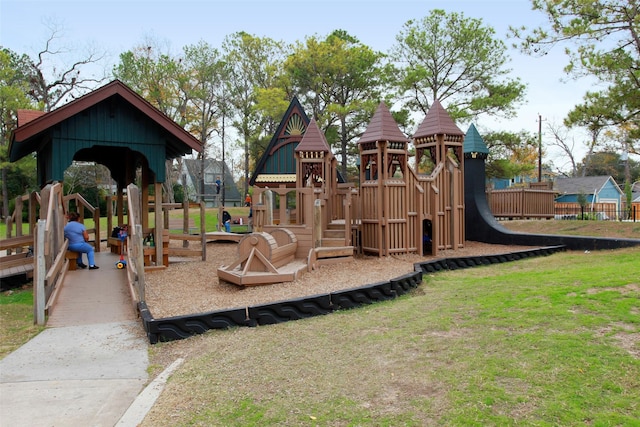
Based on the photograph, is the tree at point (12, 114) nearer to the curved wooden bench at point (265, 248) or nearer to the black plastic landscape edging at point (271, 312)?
the curved wooden bench at point (265, 248)

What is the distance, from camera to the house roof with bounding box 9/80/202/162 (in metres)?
10.9

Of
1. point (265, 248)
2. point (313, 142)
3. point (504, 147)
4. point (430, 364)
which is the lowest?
point (430, 364)

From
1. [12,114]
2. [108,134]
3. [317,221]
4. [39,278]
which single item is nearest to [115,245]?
[108,134]

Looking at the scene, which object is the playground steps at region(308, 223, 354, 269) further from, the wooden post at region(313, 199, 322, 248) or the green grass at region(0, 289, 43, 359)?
the green grass at region(0, 289, 43, 359)

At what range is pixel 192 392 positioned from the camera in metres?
4.66

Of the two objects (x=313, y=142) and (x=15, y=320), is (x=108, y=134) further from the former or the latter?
(x=313, y=142)

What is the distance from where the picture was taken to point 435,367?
4.83 metres

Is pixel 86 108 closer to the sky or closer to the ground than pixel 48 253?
closer to the sky

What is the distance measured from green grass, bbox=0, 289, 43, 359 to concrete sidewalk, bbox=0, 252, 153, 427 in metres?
0.23

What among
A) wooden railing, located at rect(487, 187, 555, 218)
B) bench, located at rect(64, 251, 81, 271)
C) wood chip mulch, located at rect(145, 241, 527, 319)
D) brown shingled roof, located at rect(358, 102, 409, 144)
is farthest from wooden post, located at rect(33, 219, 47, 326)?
wooden railing, located at rect(487, 187, 555, 218)

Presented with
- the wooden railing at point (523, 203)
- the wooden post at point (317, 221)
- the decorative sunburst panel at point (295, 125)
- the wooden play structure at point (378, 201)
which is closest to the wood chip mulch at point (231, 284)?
the wooden play structure at point (378, 201)

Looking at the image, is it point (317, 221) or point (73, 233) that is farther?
point (317, 221)

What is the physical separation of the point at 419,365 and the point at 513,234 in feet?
46.3

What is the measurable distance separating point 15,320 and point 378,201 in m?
9.38
